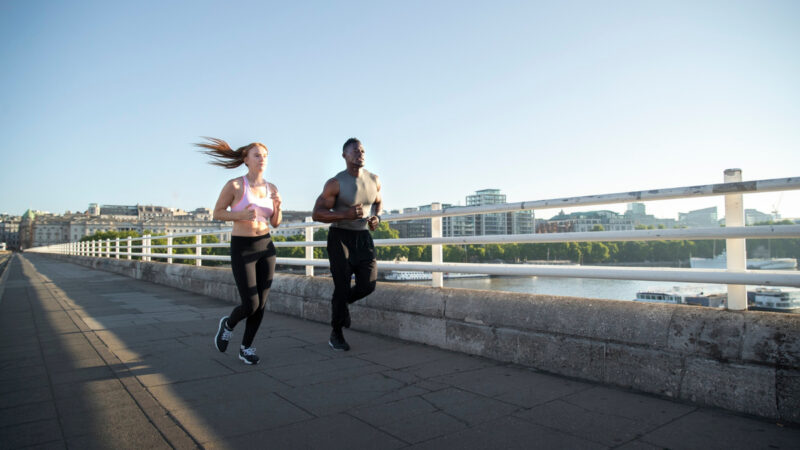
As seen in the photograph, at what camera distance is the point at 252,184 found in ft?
14.3

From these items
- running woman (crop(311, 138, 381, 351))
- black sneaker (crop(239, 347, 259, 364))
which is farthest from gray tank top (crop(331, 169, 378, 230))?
black sneaker (crop(239, 347, 259, 364))

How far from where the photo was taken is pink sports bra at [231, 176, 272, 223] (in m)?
4.19

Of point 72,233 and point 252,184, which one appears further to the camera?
point 72,233

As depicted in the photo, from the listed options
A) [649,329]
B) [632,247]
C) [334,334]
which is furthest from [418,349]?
[632,247]

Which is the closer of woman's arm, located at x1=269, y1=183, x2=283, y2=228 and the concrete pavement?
the concrete pavement

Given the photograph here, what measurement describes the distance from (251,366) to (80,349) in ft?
5.95

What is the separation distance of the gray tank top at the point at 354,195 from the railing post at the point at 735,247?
2637mm

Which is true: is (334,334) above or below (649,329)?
below

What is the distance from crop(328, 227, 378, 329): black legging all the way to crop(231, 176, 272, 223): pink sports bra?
56 centimetres

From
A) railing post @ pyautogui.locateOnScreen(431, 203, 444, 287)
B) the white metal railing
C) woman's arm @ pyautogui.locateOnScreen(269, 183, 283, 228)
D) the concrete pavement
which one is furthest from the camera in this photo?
railing post @ pyautogui.locateOnScreen(431, 203, 444, 287)

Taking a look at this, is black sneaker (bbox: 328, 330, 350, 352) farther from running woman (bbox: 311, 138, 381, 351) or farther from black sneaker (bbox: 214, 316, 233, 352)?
black sneaker (bbox: 214, 316, 233, 352)

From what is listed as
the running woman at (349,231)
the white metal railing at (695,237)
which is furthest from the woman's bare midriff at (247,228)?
the white metal railing at (695,237)

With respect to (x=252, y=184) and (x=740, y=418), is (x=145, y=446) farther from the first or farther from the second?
(x=740, y=418)

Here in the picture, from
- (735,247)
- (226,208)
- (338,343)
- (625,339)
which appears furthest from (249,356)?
(735,247)
